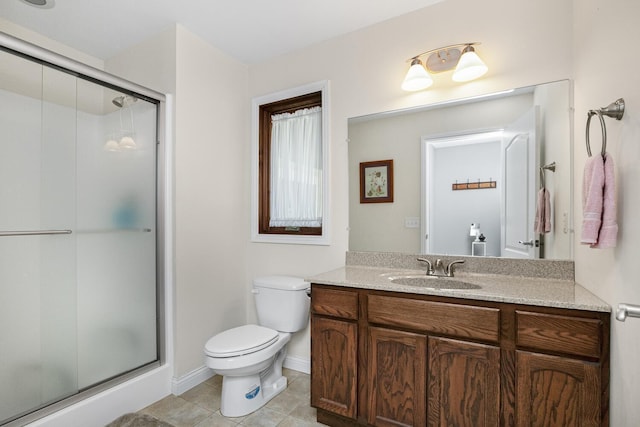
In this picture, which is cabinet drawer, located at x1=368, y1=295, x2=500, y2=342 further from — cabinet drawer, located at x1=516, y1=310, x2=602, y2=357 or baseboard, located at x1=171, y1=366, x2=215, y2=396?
baseboard, located at x1=171, y1=366, x2=215, y2=396

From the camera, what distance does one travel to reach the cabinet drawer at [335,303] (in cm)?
167

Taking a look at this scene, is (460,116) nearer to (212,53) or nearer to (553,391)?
(553,391)

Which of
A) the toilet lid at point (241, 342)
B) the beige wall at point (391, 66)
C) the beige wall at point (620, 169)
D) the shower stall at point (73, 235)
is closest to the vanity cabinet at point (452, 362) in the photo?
the beige wall at point (620, 169)

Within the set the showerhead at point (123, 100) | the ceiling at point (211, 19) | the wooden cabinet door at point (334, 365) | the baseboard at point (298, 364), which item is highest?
the ceiling at point (211, 19)

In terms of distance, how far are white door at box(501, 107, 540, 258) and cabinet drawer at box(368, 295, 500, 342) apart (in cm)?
59

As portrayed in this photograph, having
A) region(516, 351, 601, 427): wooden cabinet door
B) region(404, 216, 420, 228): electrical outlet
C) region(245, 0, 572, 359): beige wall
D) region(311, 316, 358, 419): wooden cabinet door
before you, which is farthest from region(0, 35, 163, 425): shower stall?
region(516, 351, 601, 427): wooden cabinet door

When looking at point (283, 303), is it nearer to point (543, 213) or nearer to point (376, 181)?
point (376, 181)

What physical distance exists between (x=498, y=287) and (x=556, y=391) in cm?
45

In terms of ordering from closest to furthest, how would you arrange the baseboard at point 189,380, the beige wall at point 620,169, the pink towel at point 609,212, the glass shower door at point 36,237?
the beige wall at point 620,169, the pink towel at point 609,212, the glass shower door at point 36,237, the baseboard at point 189,380

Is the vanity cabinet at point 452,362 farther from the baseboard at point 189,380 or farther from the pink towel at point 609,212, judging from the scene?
the baseboard at point 189,380

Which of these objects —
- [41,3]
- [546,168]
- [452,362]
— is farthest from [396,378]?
[41,3]

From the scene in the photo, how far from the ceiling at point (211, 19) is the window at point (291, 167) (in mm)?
408

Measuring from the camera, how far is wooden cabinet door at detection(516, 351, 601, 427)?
1.18 m

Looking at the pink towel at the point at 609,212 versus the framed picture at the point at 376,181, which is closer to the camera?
the pink towel at the point at 609,212
